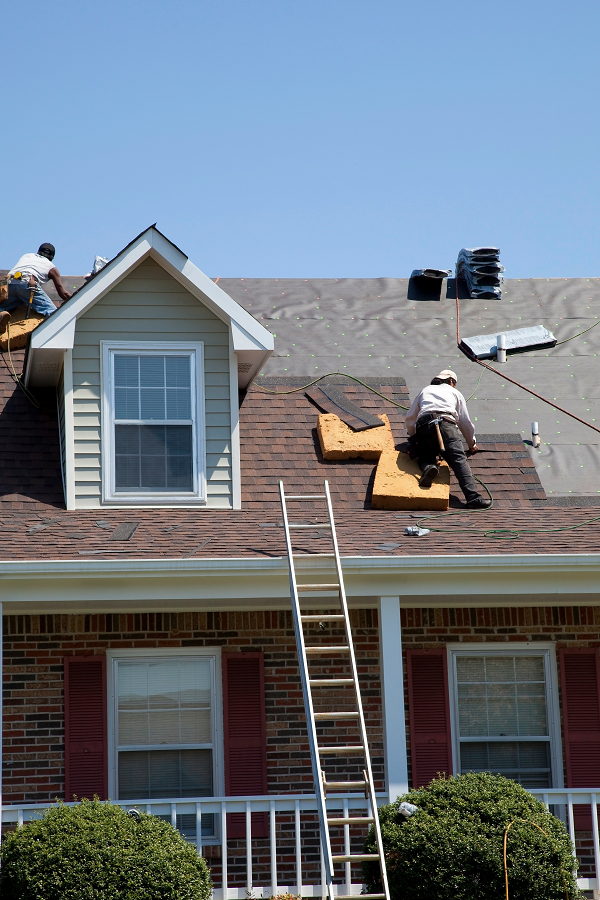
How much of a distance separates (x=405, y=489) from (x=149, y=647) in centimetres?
278

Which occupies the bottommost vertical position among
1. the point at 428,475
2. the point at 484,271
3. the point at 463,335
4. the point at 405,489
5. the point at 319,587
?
the point at 319,587

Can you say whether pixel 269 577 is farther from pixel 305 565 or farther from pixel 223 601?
pixel 223 601

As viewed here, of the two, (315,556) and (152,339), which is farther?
(152,339)

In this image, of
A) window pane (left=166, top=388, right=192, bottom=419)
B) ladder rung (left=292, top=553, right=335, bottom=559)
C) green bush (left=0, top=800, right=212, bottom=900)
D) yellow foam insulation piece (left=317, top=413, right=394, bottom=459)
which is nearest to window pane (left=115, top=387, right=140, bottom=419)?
window pane (left=166, top=388, right=192, bottom=419)

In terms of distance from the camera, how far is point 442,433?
10898 millimetres

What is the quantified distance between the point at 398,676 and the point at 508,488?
319 centimetres

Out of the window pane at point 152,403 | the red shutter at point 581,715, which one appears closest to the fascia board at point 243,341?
the window pane at point 152,403

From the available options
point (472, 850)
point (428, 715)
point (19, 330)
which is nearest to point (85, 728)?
point (428, 715)

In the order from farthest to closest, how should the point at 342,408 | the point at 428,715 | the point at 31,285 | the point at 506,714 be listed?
the point at 31,285, the point at 342,408, the point at 506,714, the point at 428,715

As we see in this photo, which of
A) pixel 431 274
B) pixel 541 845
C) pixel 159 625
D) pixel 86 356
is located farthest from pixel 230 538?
pixel 431 274

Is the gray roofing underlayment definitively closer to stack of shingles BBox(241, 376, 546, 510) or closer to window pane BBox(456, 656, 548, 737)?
stack of shingles BBox(241, 376, 546, 510)

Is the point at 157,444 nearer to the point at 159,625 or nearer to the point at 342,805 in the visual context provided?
the point at 159,625

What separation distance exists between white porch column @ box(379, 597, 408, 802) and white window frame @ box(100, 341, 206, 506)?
8.63ft

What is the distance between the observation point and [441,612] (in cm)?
1016
